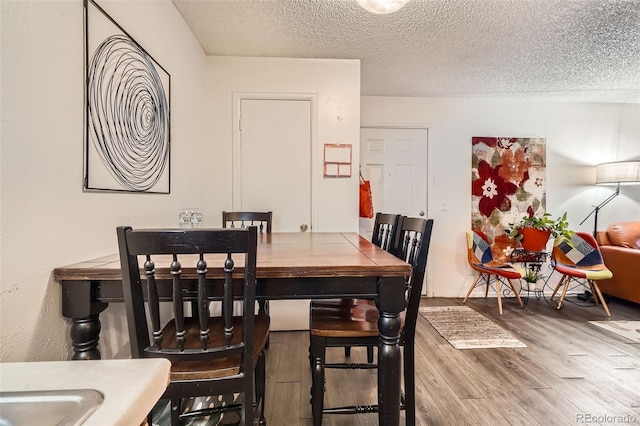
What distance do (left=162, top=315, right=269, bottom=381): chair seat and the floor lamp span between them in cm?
422

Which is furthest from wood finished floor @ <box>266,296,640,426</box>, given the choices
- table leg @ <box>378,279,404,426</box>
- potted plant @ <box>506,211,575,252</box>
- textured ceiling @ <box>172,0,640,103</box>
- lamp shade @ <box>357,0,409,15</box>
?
textured ceiling @ <box>172,0,640,103</box>

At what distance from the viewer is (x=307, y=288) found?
3.50ft

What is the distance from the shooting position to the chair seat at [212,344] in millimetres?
929

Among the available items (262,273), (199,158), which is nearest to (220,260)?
(262,273)

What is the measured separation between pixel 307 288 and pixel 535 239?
10.1ft

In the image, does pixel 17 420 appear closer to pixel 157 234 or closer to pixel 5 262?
pixel 157 234

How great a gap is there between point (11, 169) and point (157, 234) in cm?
49

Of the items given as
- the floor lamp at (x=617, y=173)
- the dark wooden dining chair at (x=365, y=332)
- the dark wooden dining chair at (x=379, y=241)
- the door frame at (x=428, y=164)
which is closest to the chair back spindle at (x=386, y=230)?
the dark wooden dining chair at (x=379, y=241)

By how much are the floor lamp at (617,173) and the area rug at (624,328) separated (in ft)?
3.87

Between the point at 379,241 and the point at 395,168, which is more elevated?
the point at 395,168

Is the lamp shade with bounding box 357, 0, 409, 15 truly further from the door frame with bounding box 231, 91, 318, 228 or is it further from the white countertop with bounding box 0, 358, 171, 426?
the white countertop with bounding box 0, 358, 171, 426

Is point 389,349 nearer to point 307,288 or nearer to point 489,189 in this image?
point 307,288

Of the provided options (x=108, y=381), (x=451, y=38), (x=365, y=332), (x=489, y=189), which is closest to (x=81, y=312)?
(x=108, y=381)

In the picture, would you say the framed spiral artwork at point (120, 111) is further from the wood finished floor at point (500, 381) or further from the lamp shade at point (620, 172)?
the lamp shade at point (620, 172)
